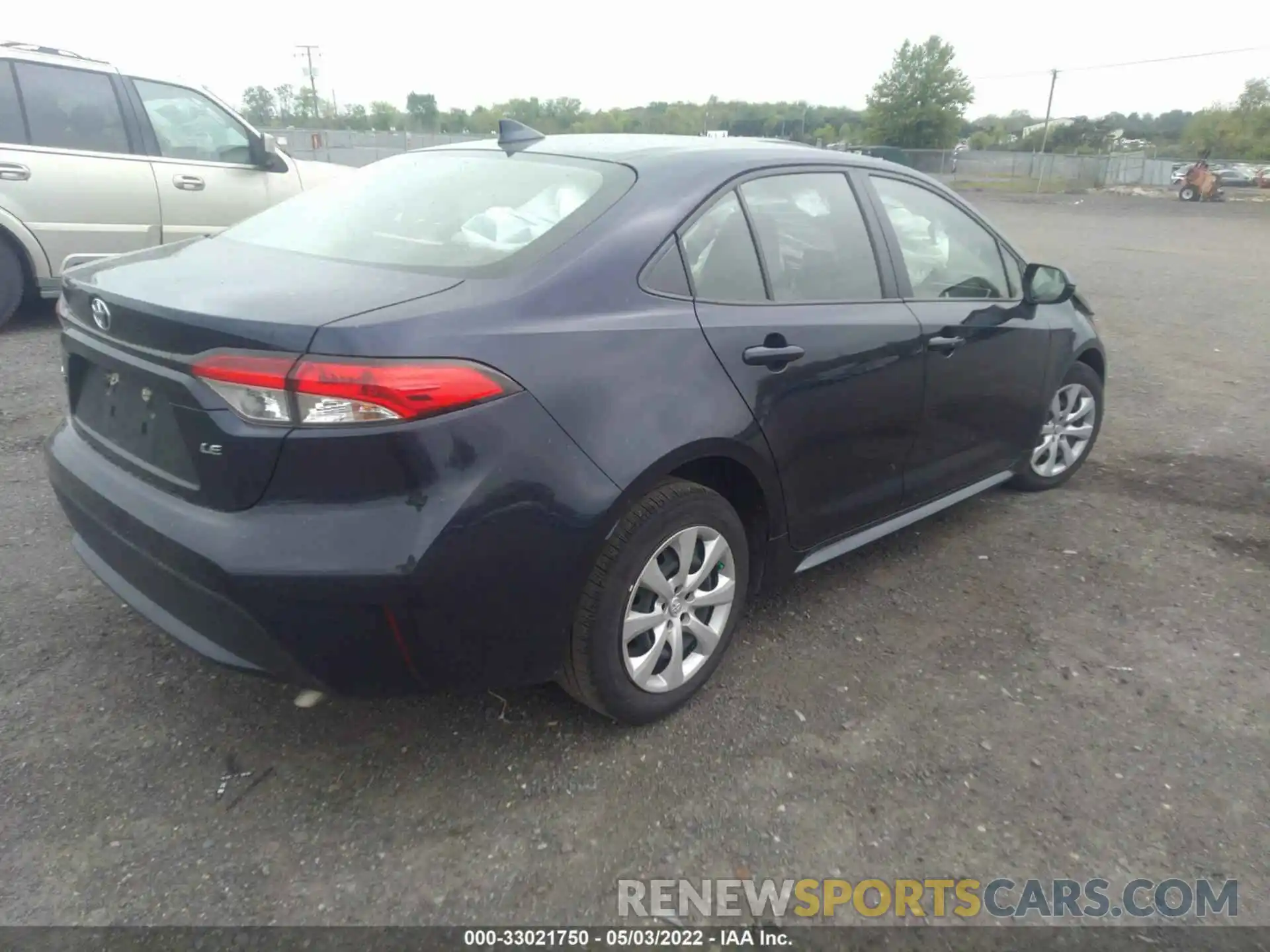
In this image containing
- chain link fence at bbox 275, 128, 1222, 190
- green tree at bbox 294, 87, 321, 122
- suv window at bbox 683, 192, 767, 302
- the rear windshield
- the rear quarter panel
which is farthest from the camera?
green tree at bbox 294, 87, 321, 122

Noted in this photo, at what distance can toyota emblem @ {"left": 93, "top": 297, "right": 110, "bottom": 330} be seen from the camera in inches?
95.0

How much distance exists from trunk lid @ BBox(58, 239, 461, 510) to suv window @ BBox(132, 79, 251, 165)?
17.3 ft

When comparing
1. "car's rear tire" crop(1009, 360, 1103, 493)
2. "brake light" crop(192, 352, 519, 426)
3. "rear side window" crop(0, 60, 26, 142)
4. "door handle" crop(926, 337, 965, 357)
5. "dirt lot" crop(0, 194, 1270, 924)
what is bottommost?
"dirt lot" crop(0, 194, 1270, 924)

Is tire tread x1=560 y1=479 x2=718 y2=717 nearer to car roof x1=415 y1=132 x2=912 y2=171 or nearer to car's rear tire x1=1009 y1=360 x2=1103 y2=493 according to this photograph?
car roof x1=415 y1=132 x2=912 y2=171

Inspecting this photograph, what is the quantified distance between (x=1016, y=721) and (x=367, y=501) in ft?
6.61

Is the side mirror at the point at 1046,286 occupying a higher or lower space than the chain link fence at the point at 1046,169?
higher

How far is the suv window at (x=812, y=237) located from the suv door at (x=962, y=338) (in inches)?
7.0

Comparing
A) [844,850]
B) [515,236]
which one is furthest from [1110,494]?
[515,236]

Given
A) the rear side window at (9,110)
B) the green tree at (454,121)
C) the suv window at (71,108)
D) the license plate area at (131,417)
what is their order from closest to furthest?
the license plate area at (131,417) → the rear side window at (9,110) → the suv window at (71,108) → the green tree at (454,121)

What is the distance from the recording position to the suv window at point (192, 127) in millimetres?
7109

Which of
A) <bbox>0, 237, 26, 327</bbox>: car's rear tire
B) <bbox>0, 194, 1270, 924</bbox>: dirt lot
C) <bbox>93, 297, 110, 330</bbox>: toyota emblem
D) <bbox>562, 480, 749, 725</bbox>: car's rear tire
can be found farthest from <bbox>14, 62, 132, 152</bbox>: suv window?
<bbox>562, 480, 749, 725</bbox>: car's rear tire

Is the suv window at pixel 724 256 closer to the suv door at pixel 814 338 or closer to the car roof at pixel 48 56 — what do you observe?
the suv door at pixel 814 338

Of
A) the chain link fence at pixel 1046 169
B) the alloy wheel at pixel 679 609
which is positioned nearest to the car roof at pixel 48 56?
the alloy wheel at pixel 679 609

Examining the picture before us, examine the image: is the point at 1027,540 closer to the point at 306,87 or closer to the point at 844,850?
the point at 844,850
